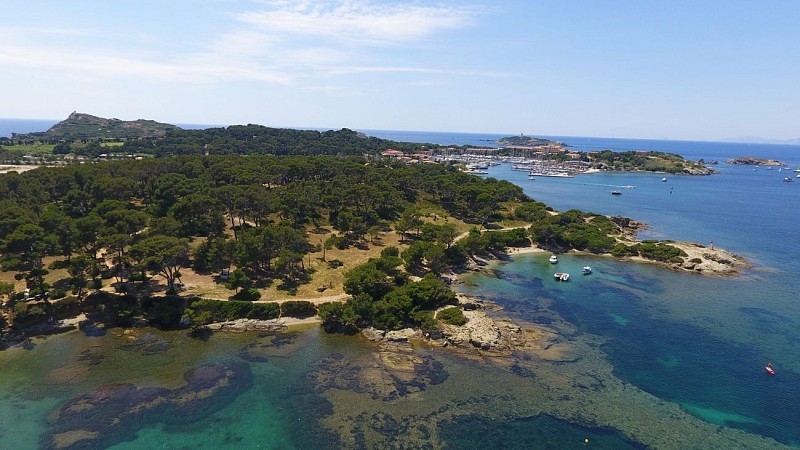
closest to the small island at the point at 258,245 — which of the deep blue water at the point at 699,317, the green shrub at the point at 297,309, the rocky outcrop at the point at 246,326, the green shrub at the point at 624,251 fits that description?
the green shrub at the point at 297,309

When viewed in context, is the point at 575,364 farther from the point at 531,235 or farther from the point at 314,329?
the point at 531,235

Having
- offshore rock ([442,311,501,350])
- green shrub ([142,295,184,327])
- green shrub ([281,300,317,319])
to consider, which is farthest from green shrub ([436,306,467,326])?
green shrub ([142,295,184,327])

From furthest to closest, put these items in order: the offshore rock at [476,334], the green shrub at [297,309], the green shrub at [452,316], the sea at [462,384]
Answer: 1. the green shrub at [297,309]
2. the green shrub at [452,316]
3. the offshore rock at [476,334]
4. the sea at [462,384]

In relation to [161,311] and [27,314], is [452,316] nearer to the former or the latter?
[161,311]

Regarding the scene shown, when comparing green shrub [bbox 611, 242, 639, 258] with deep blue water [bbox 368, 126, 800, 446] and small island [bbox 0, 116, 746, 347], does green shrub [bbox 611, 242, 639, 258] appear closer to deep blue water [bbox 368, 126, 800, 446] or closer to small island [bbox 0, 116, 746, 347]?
small island [bbox 0, 116, 746, 347]

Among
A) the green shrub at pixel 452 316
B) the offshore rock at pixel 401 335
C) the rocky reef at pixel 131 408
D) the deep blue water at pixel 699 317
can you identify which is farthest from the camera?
the green shrub at pixel 452 316

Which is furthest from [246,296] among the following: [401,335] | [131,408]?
[401,335]

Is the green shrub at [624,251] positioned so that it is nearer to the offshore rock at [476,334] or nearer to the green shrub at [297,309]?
the offshore rock at [476,334]

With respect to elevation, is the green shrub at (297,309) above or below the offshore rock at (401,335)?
above
